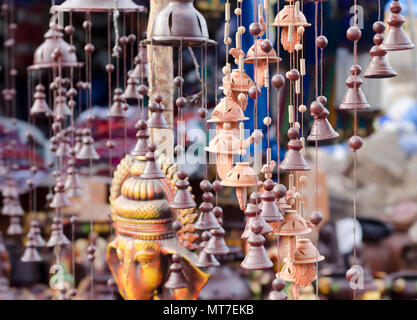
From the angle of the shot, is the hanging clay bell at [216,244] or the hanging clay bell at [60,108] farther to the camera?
the hanging clay bell at [60,108]

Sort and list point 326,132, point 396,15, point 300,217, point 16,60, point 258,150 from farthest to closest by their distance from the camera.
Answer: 1. point 16,60
2. point 258,150
3. point 300,217
4. point 326,132
5. point 396,15

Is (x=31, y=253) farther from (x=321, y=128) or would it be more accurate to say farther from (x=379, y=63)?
(x=379, y=63)

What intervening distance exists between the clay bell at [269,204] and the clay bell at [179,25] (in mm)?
670

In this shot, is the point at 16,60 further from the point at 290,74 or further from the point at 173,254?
the point at 290,74

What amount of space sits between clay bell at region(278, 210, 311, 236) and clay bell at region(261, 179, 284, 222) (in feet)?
0.47

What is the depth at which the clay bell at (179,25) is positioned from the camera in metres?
2.58

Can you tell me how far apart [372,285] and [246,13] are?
2.05m

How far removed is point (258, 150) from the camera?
2709mm

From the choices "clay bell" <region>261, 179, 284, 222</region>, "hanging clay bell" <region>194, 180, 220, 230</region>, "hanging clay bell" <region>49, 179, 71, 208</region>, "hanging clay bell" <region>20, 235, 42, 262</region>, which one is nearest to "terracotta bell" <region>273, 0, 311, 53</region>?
"clay bell" <region>261, 179, 284, 222</region>

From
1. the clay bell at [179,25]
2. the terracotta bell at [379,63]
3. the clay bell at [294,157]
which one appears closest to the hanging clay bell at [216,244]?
the clay bell at [294,157]

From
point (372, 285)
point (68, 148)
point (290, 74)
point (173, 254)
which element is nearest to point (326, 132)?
point (290, 74)

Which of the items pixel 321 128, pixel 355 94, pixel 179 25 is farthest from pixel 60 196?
pixel 355 94

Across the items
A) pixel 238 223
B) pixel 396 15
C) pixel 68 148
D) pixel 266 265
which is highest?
pixel 396 15

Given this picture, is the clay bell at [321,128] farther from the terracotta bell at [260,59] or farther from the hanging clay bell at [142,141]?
the hanging clay bell at [142,141]
